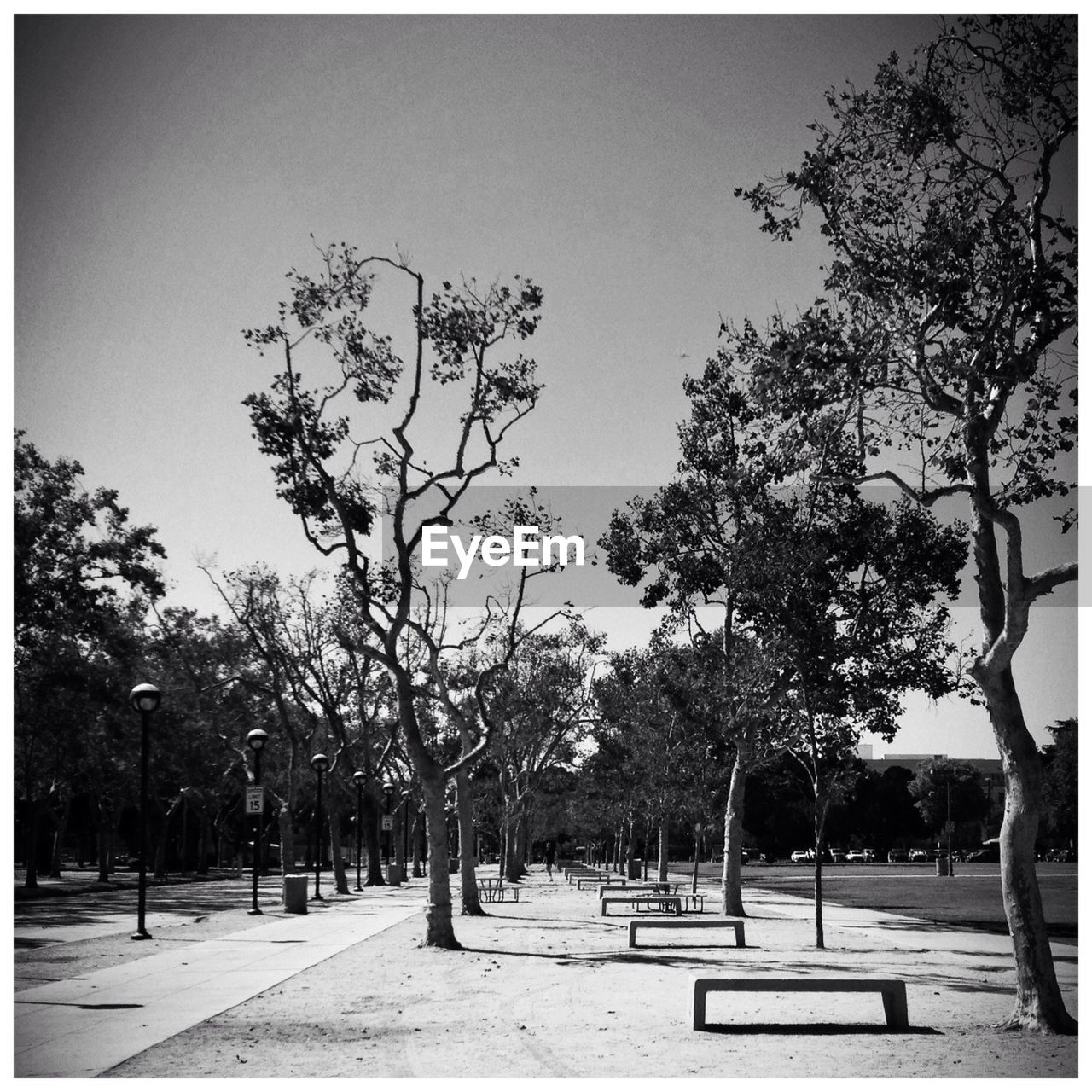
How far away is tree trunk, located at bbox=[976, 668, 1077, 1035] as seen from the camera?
10.5 metres

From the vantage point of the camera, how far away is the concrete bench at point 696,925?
1712cm

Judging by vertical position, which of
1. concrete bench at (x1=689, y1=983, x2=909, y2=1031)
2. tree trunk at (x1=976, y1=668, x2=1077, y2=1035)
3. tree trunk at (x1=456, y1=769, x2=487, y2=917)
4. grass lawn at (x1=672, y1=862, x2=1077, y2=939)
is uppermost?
tree trunk at (x1=976, y1=668, x2=1077, y2=1035)

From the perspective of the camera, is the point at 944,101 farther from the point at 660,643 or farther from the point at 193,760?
the point at 193,760

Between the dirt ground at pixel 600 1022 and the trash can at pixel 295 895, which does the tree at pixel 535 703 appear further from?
the dirt ground at pixel 600 1022

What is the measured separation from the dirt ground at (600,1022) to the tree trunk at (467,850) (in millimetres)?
6542

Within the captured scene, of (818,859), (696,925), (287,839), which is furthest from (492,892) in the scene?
(696,925)

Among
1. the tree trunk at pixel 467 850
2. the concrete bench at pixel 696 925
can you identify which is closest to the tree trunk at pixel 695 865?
the tree trunk at pixel 467 850

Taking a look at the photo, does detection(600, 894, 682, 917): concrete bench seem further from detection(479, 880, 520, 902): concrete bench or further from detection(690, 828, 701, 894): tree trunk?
detection(690, 828, 701, 894): tree trunk

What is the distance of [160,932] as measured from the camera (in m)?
23.6

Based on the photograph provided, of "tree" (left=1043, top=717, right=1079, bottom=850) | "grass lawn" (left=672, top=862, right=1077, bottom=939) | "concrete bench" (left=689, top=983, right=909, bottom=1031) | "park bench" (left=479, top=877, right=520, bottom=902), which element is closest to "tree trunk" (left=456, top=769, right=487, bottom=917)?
"park bench" (left=479, top=877, right=520, bottom=902)

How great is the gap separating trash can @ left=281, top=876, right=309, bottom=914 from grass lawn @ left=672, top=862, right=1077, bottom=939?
46.8 ft

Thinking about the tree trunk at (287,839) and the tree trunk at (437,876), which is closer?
the tree trunk at (437,876)

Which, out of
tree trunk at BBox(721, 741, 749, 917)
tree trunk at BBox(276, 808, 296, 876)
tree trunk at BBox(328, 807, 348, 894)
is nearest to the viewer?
tree trunk at BBox(721, 741, 749, 917)

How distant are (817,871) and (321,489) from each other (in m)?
9.92
